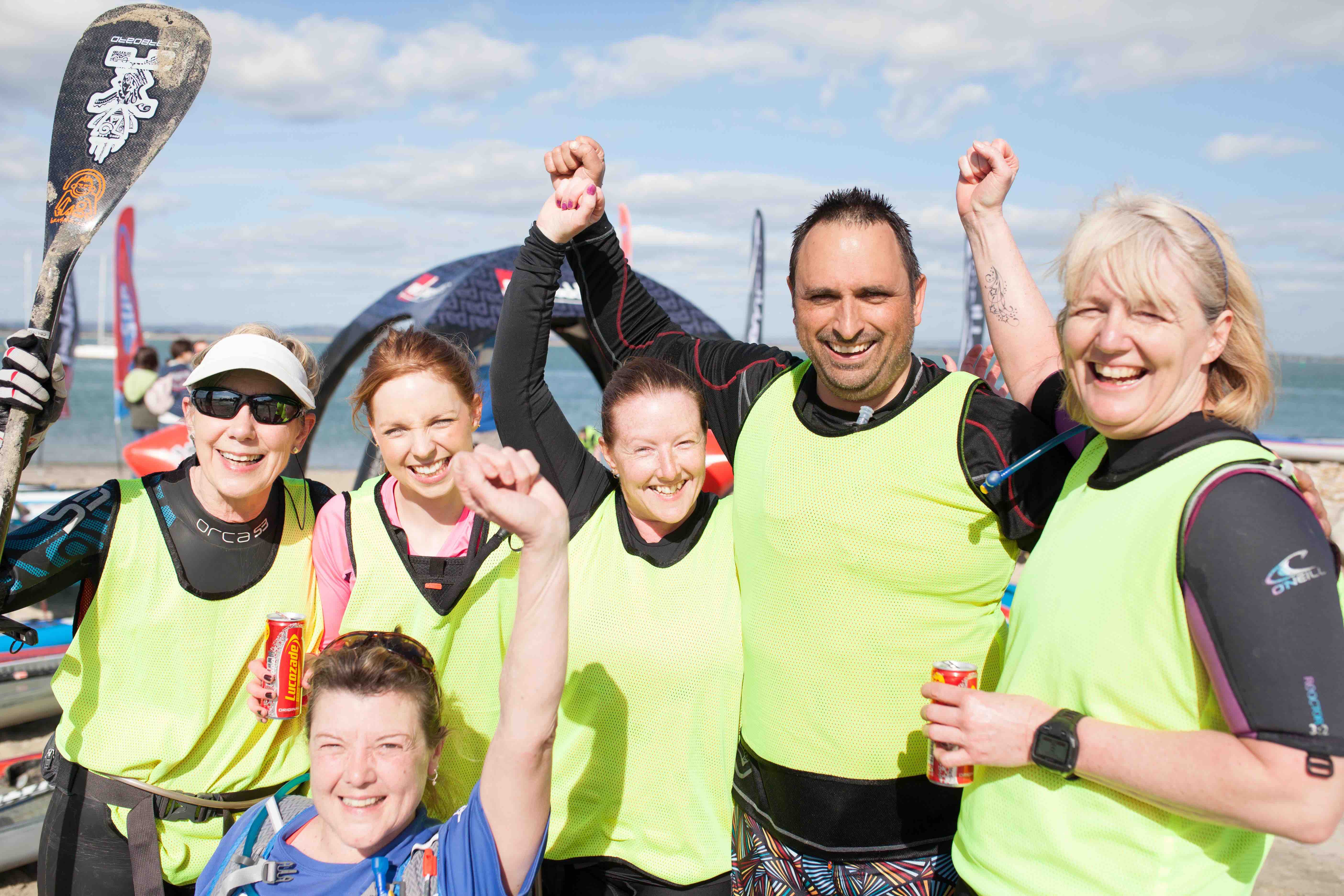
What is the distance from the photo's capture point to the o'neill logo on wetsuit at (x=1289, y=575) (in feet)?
4.14

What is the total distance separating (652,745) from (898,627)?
617 millimetres

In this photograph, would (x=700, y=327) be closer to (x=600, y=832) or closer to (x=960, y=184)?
(x=960, y=184)

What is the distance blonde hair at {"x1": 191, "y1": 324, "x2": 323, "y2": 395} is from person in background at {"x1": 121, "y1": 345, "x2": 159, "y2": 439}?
986 cm

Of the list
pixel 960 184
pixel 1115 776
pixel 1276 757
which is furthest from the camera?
pixel 960 184

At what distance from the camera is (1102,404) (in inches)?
60.6

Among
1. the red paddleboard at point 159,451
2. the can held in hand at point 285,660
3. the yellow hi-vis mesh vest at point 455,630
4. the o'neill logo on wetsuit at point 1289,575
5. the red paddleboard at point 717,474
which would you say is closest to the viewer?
the o'neill logo on wetsuit at point 1289,575

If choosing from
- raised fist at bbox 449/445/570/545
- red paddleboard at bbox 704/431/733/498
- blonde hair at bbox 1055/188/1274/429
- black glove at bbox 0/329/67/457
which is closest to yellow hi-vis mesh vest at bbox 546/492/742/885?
raised fist at bbox 449/445/570/545

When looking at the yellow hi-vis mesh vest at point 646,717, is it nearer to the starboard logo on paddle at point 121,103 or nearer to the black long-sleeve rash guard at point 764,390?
the black long-sleeve rash guard at point 764,390

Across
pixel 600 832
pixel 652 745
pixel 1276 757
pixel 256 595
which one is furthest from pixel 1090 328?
pixel 256 595

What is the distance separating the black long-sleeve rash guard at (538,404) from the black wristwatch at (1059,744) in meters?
0.91

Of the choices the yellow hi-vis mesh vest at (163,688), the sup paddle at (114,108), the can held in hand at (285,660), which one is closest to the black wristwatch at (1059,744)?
the can held in hand at (285,660)

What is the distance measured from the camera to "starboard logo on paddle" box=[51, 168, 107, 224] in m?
2.48

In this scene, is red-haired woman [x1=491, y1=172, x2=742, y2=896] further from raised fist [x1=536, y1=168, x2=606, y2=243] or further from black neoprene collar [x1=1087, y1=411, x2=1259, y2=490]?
black neoprene collar [x1=1087, y1=411, x2=1259, y2=490]

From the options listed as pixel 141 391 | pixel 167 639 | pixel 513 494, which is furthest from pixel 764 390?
pixel 141 391
